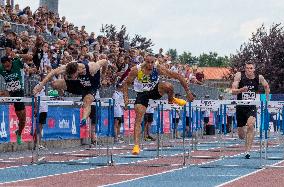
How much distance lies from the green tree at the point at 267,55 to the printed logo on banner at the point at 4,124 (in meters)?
49.3

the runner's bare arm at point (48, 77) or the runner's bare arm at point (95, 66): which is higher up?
the runner's bare arm at point (95, 66)

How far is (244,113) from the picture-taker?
16.7 m

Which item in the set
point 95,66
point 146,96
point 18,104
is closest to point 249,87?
point 146,96

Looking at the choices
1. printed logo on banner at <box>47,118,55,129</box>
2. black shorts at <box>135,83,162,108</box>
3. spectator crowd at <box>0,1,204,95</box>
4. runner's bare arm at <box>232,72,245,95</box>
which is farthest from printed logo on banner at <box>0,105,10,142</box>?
runner's bare arm at <box>232,72,245,95</box>

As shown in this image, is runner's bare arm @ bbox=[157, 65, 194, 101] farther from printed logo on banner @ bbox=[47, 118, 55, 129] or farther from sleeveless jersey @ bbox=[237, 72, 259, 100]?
printed logo on banner @ bbox=[47, 118, 55, 129]

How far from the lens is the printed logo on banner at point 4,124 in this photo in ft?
64.6

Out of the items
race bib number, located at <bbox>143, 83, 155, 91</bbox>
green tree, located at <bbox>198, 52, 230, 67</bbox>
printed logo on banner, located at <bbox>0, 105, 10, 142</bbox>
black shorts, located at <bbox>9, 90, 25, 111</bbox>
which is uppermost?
green tree, located at <bbox>198, 52, 230, 67</bbox>

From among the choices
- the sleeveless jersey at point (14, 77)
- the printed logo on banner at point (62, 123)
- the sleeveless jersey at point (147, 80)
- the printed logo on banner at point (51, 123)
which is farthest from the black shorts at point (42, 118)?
the sleeveless jersey at point (147, 80)

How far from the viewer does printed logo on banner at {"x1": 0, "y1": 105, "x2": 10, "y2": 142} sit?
64.6 feet

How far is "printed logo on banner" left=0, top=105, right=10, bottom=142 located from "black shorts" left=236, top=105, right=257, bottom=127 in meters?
5.89

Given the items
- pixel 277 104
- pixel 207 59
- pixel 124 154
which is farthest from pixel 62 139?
pixel 207 59

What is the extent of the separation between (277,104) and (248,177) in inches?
173

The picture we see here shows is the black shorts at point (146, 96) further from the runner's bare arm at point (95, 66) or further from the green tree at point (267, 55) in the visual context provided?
the green tree at point (267, 55)

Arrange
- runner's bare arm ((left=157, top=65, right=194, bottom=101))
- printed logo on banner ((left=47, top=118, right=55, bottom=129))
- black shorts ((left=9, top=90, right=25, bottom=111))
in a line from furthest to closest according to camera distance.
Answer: printed logo on banner ((left=47, top=118, right=55, bottom=129)) → black shorts ((left=9, top=90, right=25, bottom=111)) → runner's bare arm ((left=157, top=65, right=194, bottom=101))
